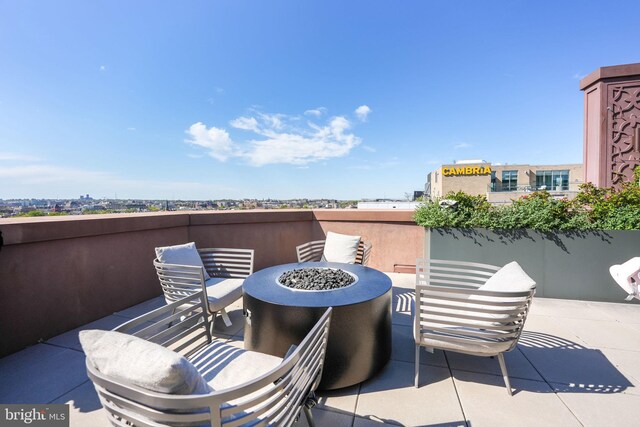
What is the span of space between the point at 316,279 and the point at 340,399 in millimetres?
993

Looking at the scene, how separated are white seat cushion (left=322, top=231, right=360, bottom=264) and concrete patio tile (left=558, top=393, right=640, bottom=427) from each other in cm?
269

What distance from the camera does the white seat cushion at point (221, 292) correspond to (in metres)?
2.90

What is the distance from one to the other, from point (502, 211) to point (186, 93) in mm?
12731

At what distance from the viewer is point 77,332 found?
10.1 ft

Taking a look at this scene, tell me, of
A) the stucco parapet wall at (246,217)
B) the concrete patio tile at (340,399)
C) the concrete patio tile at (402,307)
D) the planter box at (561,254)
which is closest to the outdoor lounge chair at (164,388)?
the concrete patio tile at (340,399)

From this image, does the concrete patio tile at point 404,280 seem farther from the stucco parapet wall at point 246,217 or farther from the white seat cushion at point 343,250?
the stucco parapet wall at point 246,217

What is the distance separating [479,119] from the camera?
2009cm

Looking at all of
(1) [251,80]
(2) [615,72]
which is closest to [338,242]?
(2) [615,72]

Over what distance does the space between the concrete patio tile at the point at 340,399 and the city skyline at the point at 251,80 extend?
14.3 feet

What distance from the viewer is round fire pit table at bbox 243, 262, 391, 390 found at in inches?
78.1

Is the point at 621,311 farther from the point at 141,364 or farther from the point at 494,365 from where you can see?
the point at 141,364

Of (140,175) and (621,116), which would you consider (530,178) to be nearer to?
(621,116)

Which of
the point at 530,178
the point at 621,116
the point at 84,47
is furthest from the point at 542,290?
the point at 530,178

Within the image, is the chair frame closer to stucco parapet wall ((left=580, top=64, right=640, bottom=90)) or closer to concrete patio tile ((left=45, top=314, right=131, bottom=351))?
concrete patio tile ((left=45, top=314, right=131, bottom=351))
